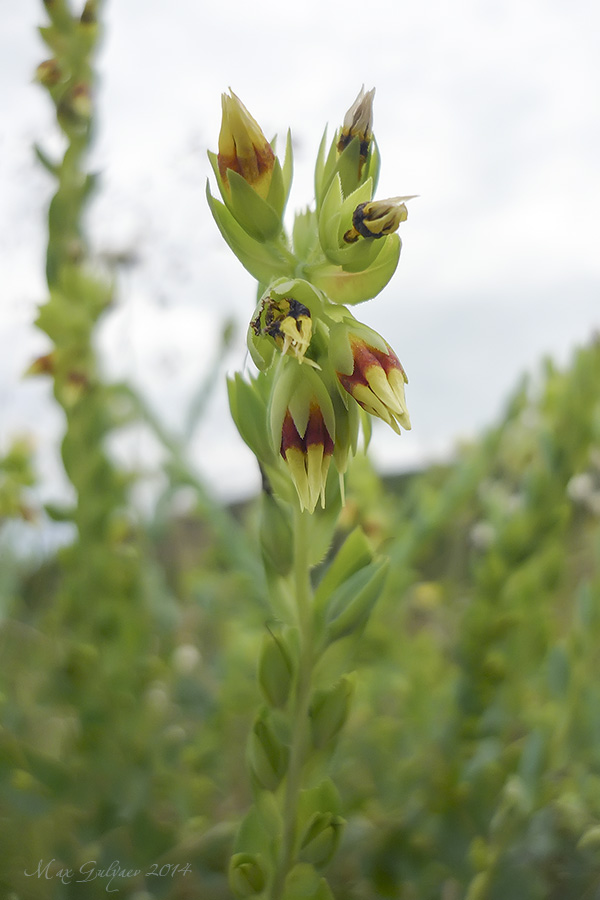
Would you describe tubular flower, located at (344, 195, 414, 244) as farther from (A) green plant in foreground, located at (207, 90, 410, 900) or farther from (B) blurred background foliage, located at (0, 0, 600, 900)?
(B) blurred background foliage, located at (0, 0, 600, 900)

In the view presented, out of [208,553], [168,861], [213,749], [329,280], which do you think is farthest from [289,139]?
[208,553]

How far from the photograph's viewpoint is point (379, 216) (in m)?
0.23

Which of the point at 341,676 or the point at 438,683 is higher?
the point at 341,676

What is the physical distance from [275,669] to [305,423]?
0.10 meters

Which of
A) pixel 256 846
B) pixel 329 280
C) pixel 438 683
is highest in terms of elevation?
pixel 329 280

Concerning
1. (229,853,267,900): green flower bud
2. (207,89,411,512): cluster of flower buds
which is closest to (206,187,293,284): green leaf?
(207,89,411,512): cluster of flower buds

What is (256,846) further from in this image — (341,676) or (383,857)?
(383,857)

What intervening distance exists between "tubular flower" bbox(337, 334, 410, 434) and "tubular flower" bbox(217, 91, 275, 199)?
70 mm

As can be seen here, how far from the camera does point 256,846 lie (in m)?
0.31

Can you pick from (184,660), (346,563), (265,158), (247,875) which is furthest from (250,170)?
(184,660)

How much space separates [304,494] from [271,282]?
7cm

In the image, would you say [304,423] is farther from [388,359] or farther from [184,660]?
[184,660]

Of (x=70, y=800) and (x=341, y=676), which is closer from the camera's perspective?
(x=341, y=676)

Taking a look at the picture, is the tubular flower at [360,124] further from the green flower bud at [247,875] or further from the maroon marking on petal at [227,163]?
the green flower bud at [247,875]
